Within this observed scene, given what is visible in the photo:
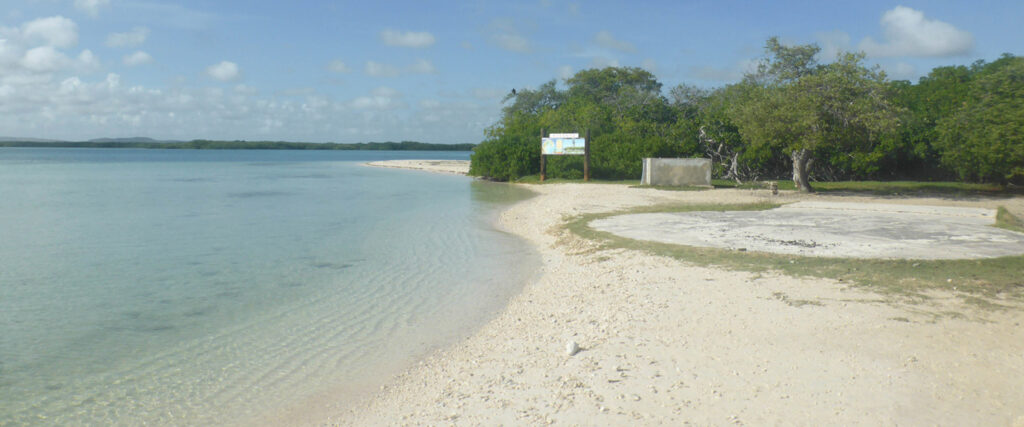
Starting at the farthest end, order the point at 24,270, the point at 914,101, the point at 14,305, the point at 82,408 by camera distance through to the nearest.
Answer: the point at 914,101, the point at 24,270, the point at 14,305, the point at 82,408

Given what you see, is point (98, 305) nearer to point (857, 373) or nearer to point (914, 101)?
point (857, 373)

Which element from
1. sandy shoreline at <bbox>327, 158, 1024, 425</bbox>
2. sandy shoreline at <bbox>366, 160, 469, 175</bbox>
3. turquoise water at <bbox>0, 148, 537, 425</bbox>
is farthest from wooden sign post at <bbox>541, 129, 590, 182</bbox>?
sandy shoreline at <bbox>327, 158, 1024, 425</bbox>

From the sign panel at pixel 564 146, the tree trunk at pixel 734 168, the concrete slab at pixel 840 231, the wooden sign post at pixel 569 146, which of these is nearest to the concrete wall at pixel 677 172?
the tree trunk at pixel 734 168

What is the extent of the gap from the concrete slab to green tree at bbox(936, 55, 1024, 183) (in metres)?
5.29

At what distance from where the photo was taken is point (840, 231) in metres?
12.3

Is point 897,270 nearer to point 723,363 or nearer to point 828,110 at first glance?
point 723,363

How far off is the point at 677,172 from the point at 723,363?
2113cm

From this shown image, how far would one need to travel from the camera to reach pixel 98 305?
877cm

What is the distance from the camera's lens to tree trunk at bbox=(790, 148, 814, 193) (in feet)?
71.8

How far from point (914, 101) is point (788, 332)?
29.8m

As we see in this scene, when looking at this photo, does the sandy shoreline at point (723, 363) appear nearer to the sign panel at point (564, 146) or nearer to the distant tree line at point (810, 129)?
the distant tree line at point (810, 129)

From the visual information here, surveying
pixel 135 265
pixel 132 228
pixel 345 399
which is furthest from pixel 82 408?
pixel 132 228

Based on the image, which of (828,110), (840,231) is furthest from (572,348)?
(828,110)

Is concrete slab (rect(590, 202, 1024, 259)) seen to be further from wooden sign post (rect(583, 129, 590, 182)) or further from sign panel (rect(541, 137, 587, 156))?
sign panel (rect(541, 137, 587, 156))
